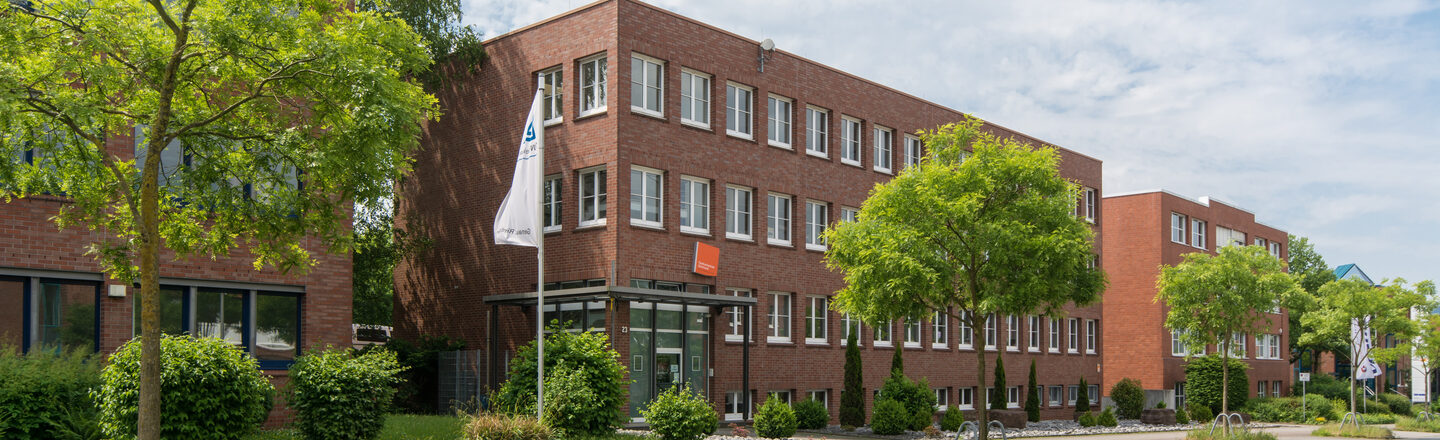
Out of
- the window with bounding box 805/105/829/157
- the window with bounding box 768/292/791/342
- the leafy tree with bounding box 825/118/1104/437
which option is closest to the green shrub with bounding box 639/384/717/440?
the leafy tree with bounding box 825/118/1104/437

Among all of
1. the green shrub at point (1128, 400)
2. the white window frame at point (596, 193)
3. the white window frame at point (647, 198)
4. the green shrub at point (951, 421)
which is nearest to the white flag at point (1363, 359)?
the green shrub at point (1128, 400)

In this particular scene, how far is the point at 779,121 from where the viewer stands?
32.2 metres

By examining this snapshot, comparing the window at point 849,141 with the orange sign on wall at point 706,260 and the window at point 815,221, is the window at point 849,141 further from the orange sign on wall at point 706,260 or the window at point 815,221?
the orange sign on wall at point 706,260

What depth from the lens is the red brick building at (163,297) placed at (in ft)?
66.0

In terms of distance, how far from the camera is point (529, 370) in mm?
20188

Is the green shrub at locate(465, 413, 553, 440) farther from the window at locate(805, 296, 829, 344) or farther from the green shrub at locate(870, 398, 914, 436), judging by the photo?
the window at locate(805, 296, 829, 344)

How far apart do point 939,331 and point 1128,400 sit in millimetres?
11418

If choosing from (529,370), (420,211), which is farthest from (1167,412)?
(529,370)

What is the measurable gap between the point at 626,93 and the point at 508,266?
5.32 m

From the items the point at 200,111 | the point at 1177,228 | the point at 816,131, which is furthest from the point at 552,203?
the point at 1177,228

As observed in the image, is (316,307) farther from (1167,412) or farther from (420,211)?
(1167,412)

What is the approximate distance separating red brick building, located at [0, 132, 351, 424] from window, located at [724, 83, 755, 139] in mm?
10175

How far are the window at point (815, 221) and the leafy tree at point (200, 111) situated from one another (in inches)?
736

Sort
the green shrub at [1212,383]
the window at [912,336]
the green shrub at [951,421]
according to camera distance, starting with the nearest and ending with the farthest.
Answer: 1. the green shrub at [951,421]
2. the window at [912,336]
3. the green shrub at [1212,383]
